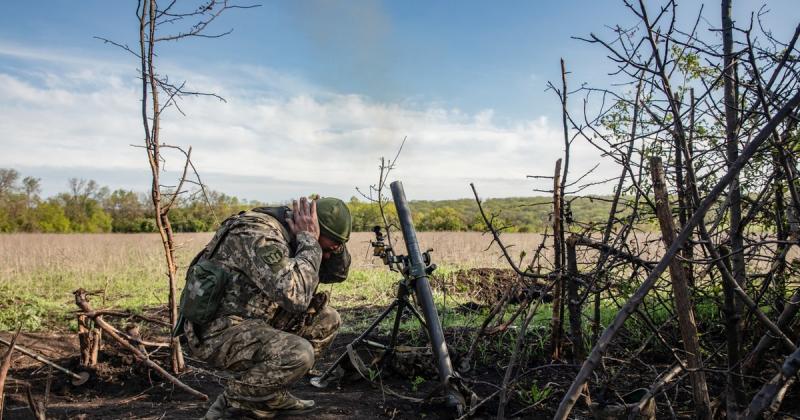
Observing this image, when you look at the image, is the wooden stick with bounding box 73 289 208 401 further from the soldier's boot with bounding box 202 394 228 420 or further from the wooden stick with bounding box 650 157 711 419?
the wooden stick with bounding box 650 157 711 419

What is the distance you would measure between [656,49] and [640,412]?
5.35ft

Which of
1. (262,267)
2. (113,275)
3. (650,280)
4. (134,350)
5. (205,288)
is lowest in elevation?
(113,275)

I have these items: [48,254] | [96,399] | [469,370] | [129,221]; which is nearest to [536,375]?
[469,370]

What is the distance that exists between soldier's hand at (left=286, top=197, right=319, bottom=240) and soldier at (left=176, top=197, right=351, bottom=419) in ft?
0.15

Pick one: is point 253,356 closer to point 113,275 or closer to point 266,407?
point 266,407

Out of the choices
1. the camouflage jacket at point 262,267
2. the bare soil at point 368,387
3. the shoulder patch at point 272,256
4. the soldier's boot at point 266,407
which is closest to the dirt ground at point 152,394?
the bare soil at point 368,387

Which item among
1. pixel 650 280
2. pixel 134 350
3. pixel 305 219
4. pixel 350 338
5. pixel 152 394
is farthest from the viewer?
pixel 350 338

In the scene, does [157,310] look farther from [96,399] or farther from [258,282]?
[258,282]

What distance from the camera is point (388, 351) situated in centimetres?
421

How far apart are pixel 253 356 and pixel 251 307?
1.02 ft

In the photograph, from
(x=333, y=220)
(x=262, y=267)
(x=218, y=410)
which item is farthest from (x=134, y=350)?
(x=333, y=220)

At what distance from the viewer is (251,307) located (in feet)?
11.7

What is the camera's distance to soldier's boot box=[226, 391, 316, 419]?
3.49 metres

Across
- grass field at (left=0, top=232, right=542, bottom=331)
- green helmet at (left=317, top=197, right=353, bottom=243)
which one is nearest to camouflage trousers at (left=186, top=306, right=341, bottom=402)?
green helmet at (left=317, top=197, right=353, bottom=243)
